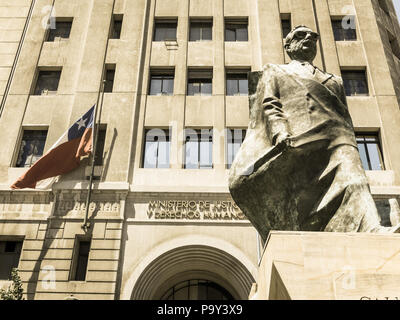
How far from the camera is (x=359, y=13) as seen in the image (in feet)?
65.2

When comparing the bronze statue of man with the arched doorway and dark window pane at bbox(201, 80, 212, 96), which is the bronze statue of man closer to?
the arched doorway

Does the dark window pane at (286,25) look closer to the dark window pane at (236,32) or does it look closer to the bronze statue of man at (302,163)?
the dark window pane at (236,32)

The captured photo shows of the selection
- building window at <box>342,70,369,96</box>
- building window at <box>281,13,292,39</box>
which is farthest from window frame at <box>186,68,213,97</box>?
building window at <box>342,70,369,96</box>

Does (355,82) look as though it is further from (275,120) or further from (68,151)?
→ (275,120)

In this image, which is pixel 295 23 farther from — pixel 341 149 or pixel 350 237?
pixel 350 237

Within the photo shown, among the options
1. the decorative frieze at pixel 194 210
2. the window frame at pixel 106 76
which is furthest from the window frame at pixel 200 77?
the decorative frieze at pixel 194 210

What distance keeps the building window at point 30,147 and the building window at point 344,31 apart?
15067 mm

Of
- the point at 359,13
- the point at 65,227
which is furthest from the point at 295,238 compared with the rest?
the point at 359,13

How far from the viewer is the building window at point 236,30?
19422mm

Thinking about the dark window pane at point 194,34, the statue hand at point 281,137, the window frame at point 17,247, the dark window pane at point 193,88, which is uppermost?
the dark window pane at point 194,34

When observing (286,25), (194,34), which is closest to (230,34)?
(194,34)

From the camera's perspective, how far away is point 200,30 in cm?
1962

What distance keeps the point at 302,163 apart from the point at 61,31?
1826cm

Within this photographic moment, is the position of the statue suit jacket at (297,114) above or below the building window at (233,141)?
Answer: below
